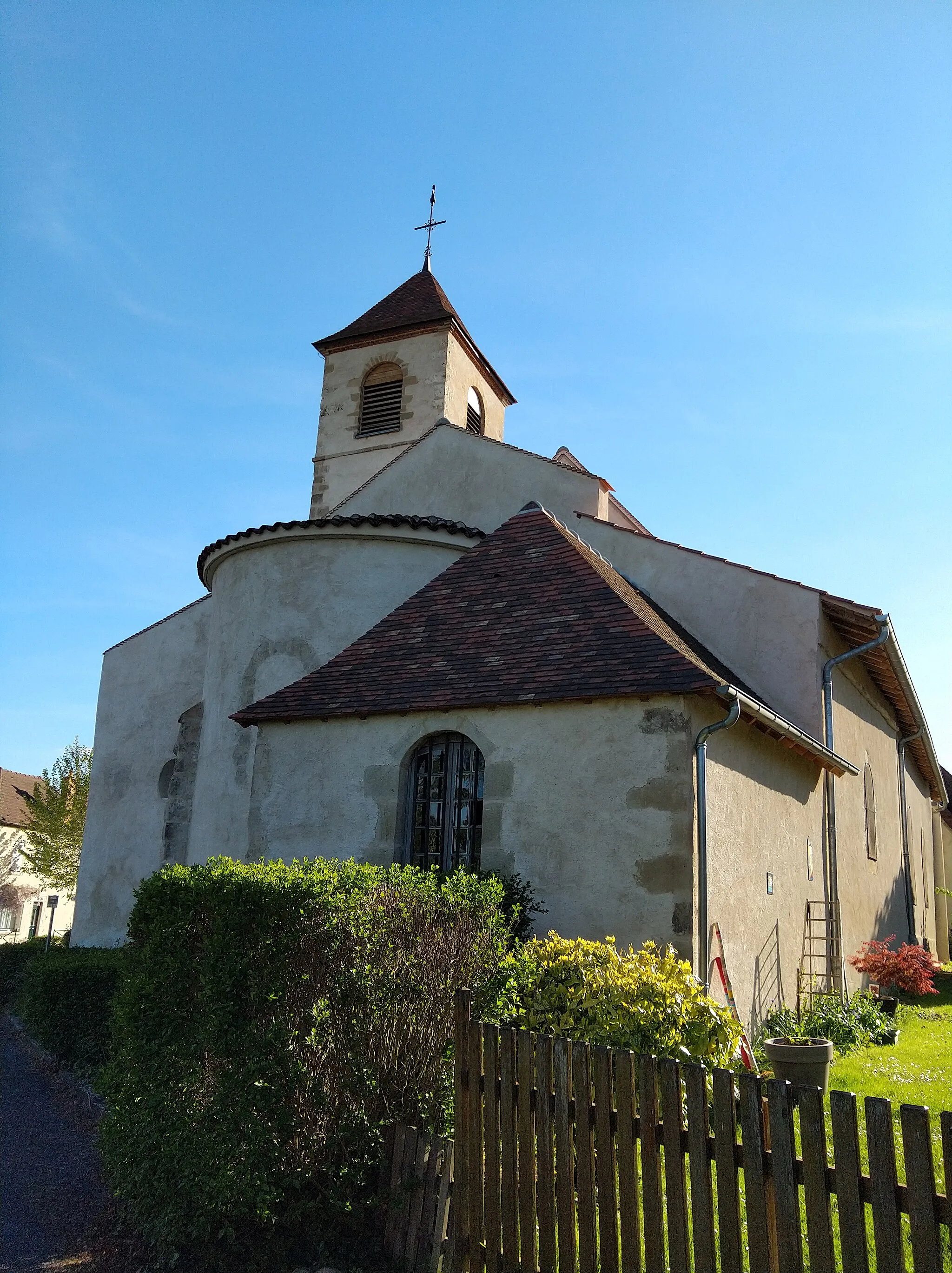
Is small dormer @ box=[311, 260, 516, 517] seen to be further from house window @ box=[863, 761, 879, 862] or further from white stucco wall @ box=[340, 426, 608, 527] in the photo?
house window @ box=[863, 761, 879, 862]

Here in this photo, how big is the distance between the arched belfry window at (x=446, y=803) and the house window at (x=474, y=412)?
1488 cm

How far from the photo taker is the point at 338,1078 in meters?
5.39

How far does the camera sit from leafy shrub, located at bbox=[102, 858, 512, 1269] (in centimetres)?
509

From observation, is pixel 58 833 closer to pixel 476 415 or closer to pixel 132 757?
pixel 132 757

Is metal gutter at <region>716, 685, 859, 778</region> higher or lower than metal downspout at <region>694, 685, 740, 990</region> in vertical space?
higher

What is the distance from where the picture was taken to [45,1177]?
664 cm

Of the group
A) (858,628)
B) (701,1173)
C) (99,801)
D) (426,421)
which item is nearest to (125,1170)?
(701,1173)

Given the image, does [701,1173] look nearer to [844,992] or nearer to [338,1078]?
[338,1078]

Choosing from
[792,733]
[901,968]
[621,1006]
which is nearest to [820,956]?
[901,968]

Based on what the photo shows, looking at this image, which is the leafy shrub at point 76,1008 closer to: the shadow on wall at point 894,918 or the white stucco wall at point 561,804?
the white stucco wall at point 561,804

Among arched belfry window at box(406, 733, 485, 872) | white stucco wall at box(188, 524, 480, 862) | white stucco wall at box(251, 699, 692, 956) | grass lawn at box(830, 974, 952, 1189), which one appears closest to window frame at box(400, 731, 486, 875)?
arched belfry window at box(406, 733, 485, 872)

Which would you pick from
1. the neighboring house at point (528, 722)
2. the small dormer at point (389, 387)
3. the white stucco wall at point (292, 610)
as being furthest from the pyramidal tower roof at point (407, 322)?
the white stucco wall at point (292, 610)

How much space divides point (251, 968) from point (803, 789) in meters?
8.72

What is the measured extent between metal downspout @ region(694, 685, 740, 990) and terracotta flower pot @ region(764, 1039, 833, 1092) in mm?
789
